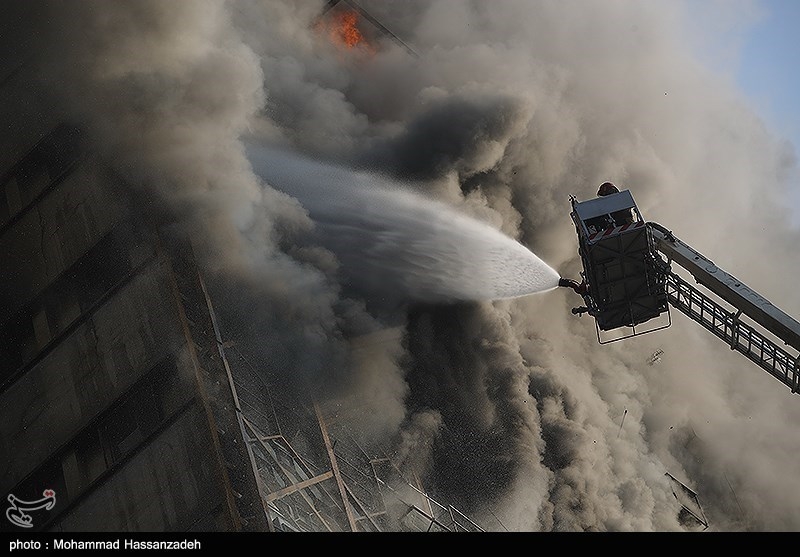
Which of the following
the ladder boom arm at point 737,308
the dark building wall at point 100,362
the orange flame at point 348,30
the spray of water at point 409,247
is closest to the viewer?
the ladder boom arm at point 737,308

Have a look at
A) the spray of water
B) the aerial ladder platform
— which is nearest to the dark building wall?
the spray of water

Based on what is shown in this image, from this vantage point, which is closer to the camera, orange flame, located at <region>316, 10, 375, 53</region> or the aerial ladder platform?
the aerial ladder platform

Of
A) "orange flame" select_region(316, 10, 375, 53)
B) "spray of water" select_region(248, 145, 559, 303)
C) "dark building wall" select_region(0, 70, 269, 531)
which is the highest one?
"orange flame" select_region(316, 10, 375, 53)

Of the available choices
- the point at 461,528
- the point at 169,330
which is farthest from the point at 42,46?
the point at 461,528

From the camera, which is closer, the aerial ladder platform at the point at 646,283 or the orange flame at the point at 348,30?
the aerial ladder platform at the point at 646,283

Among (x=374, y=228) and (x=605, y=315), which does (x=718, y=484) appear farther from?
(x=374, y=228)

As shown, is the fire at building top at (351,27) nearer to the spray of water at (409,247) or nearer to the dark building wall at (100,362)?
the spray of water at (409,247)

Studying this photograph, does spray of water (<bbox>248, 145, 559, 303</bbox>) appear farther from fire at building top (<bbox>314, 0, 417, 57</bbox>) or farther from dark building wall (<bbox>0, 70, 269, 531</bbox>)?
fire at building top (<bbox>314, 0, 417, 57</bbox>)

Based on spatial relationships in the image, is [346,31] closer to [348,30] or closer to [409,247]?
[348,30]

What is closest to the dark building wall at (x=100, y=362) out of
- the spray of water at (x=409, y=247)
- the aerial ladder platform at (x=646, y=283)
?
the spray of water at (x=409, y=247)
